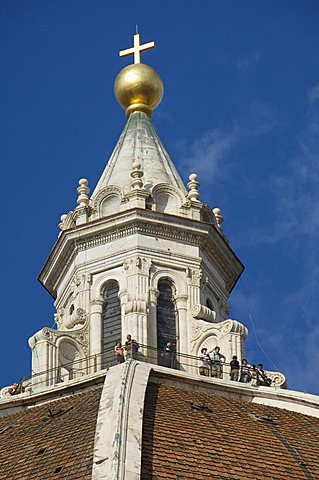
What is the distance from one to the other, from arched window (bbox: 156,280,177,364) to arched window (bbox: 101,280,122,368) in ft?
3.05

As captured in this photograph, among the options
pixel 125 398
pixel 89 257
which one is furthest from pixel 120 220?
pixel 125 398

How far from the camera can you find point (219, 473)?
53.7 meters

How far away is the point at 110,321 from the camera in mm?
63969

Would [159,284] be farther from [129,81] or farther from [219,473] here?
[219,473]

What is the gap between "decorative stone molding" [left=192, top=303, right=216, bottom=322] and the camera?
63938 millimetres

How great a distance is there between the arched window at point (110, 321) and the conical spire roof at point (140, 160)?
274 centimetres

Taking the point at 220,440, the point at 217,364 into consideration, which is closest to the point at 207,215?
the point at 217,364

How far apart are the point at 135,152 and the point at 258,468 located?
14.6 meters

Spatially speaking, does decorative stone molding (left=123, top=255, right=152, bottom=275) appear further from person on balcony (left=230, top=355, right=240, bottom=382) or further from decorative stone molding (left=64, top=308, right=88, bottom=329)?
person on balcony (left=230, top=355, right=240, bottom=382)

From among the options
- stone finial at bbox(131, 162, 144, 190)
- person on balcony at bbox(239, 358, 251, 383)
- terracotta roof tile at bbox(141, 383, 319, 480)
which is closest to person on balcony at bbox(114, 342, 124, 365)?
terracotta roof tile at bbox(141, 383, 319, 480)

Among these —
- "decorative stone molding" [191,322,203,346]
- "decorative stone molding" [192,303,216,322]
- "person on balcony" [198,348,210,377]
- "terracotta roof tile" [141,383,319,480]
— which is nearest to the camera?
"terracotta roof tile" [141,383,319,480]

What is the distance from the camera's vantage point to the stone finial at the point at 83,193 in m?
66.2

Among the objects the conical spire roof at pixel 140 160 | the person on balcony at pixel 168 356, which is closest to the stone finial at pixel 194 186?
the conical spire roof at pixel 140 160

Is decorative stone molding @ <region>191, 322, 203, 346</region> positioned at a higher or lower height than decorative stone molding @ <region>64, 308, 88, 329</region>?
lower
